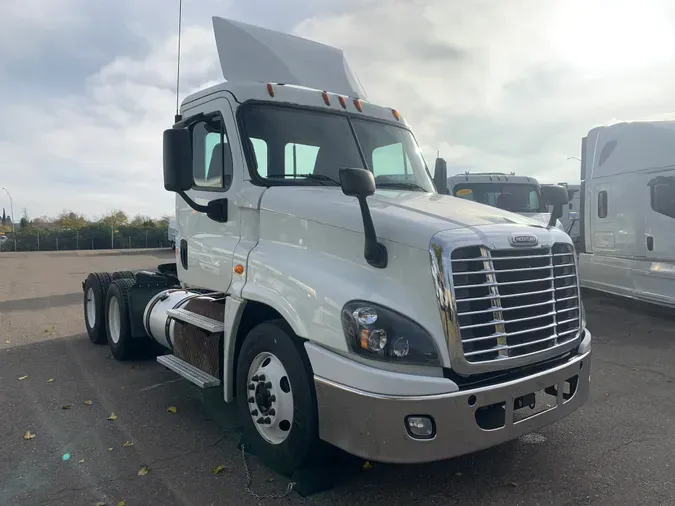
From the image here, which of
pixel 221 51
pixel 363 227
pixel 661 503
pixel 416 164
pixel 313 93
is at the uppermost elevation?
pixel 221 51

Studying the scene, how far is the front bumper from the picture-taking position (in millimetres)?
3070

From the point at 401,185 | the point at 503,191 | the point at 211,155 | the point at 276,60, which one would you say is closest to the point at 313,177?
the point at 401,185

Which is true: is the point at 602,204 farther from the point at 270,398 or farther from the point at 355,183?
the point at 270,398

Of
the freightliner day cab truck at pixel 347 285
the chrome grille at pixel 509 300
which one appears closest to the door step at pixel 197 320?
the freightliner day cab truck at pixel 347 285

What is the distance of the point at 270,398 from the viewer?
3738 millimetres

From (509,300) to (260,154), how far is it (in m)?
2.21

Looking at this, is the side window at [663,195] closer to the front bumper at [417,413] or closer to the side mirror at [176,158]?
the front bumper at [417,413]

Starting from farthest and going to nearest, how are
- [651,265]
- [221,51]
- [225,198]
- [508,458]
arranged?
[651,265] < [221,51] < [225,198] < [508,458]

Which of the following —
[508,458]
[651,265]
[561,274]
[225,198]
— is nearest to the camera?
[561,274]

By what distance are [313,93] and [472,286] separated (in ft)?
7.95

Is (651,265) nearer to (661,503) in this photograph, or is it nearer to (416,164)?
(416,164)

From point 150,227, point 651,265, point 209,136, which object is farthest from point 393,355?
point 150,227

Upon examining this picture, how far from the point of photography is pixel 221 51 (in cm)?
492

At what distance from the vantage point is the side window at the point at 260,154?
4332 mm
